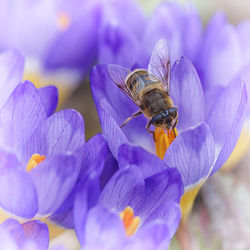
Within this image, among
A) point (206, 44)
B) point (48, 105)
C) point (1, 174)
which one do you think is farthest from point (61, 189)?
point (206, 44)

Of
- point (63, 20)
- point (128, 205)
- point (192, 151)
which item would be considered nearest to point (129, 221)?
point (128, 205)

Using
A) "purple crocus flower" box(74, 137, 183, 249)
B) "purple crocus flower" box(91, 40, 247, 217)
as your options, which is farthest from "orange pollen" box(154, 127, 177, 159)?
"purple crocus flower" box(74, 137, 183, 249)

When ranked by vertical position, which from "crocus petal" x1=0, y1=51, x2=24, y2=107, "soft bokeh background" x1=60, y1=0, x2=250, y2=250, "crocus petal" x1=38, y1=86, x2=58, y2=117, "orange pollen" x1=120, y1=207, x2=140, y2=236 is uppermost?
"crocus petal" x1=0, y1=51, x2=24, y2=107

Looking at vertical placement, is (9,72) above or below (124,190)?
above

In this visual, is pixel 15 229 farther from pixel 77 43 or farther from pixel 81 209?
pixel 77 43

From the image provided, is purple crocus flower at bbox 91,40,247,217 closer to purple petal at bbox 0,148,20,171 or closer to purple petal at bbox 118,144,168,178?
purple petal at bbox 118,144,168,178
